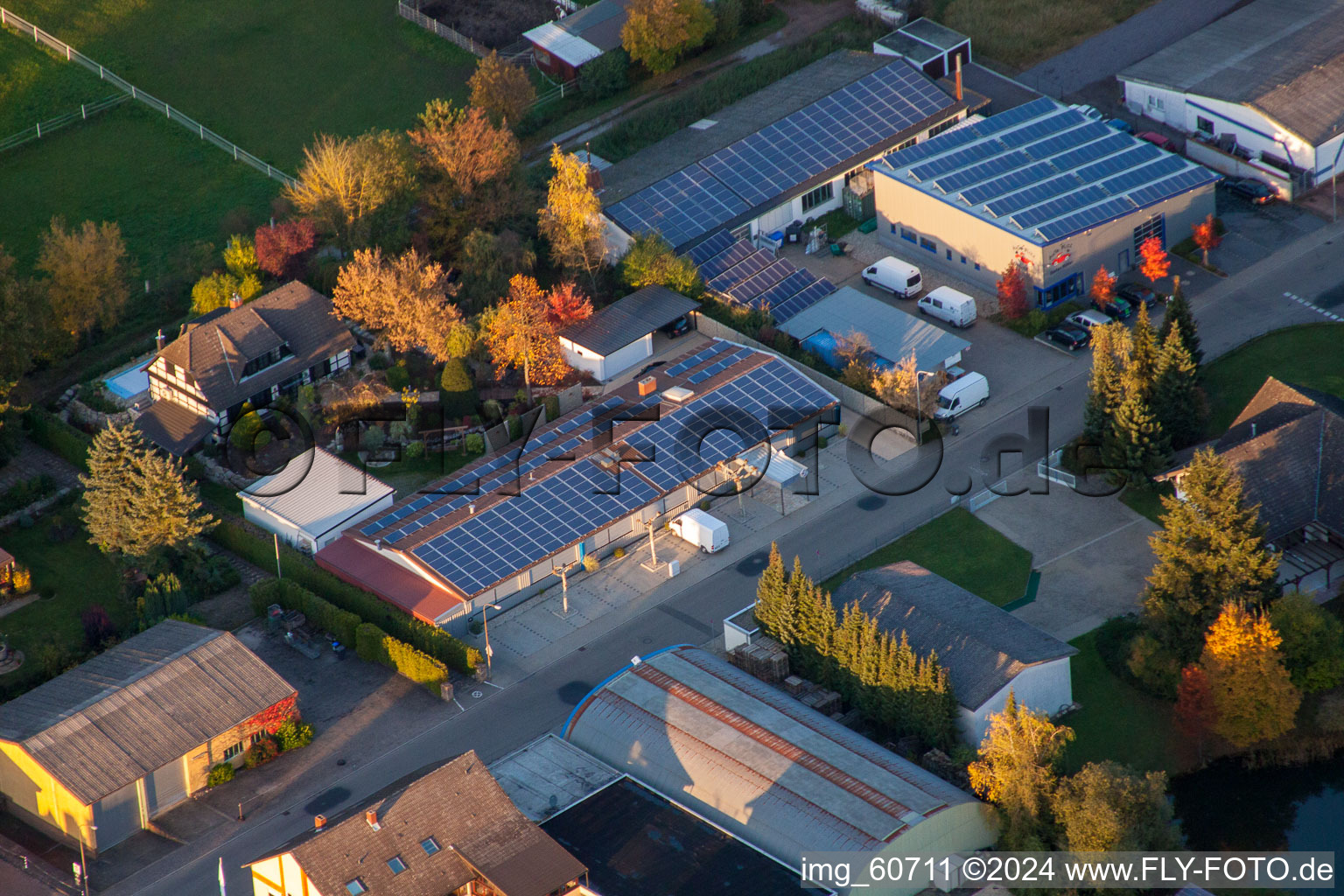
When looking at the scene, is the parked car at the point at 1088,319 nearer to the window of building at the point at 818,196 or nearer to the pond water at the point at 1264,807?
the window of building at the point at 818,196

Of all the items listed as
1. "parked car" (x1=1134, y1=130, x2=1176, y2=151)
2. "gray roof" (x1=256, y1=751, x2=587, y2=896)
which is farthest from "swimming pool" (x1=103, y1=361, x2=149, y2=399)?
"parked car" (x1=1134, y1=130, x2=1176, y2=151)

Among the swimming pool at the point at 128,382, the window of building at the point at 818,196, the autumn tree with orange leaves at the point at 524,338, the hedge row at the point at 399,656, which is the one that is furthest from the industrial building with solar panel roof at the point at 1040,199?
the swimming pool at the point at 128,382

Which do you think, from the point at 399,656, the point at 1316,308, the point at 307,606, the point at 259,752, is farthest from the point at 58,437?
the point at 1316,308

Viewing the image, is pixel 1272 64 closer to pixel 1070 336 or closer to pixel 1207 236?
pixel 1207 236

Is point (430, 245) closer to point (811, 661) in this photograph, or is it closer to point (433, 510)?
point (433, 510)

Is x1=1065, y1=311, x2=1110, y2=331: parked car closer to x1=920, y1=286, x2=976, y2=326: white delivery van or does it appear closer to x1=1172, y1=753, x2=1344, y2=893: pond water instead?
x1=920, y1=286, x2=976, y2=326: white delivery van

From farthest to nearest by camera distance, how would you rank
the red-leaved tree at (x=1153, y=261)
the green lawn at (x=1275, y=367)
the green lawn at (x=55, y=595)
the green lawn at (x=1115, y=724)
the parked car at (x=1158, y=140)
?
1. the parked car at (x=1158, y=140)
2. the red-leaved tree at (x=1153, y=261)
3. the green lawn at (x=1275, y=367)
4. the green lawn at (x=55, y=595)
5. the green lawn at (x=1115, y=724)
